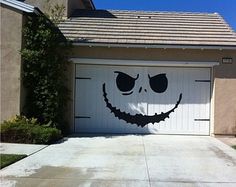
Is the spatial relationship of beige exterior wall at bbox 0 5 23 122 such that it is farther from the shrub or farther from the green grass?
the green grass

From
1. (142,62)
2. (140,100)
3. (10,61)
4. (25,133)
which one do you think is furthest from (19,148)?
(142,62)

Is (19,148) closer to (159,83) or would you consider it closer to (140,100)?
(140,100)

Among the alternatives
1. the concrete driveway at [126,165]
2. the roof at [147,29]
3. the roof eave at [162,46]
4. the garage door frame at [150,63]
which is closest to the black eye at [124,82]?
the garage door frame at [150,63]

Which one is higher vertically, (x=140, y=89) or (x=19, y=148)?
(x=140, y=89)

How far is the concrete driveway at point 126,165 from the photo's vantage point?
746cm

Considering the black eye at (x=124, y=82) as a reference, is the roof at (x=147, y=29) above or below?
above

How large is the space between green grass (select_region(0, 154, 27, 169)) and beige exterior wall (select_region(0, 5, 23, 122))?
337 centimetres

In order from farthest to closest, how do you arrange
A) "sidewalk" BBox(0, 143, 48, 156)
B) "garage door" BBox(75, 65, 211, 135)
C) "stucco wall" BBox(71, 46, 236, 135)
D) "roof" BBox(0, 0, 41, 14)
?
"garage door" BBox(75, 65, 211, 135), "stucco wall" BBox(71, 46, 236, 135), "roof" BBox(0, 0, 41, 14), "sidewalk" BBox(0, 143, 48, 156)

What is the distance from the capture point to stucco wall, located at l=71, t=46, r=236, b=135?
46.7 ft

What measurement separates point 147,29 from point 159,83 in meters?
2.27

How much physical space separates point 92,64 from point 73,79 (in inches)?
33.3

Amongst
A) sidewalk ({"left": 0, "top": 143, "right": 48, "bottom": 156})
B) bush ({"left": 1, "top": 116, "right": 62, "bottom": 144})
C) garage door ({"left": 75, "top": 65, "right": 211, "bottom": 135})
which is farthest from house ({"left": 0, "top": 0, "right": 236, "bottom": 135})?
sidewalk ({"left": 0, "top": 143, "right": 48, "bottom": 156})

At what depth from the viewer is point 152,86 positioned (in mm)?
14609

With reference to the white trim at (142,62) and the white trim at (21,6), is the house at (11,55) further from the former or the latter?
the white trim at (142,62)
